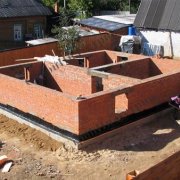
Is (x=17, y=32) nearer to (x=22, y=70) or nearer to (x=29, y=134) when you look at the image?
(x=22, y=70)

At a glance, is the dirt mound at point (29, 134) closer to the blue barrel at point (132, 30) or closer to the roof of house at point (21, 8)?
the blue barrel at point (132, 30)

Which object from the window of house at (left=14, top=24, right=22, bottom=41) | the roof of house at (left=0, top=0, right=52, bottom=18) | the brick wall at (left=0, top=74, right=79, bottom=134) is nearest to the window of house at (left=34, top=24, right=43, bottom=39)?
the roof of house at (left=0, top=0, right=52, bottom=18)

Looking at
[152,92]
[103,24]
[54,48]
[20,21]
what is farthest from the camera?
[20,21]

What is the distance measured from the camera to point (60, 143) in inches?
424

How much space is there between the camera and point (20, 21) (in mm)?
26094

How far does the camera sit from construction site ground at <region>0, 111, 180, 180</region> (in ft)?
30.7

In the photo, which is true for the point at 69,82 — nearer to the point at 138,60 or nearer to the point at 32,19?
the point at 138,60

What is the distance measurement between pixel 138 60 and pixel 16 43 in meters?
12.8

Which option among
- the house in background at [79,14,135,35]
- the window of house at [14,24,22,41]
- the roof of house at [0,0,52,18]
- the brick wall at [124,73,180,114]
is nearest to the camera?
the brick wall at [124,73,180,114]

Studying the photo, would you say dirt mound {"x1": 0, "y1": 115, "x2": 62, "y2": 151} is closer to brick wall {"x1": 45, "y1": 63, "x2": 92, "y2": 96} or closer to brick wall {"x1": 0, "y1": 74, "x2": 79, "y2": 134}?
brick wall {"x1": 0, "y1": 74, "x2": 79, "y2": 134}

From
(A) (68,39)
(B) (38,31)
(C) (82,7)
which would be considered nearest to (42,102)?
(A) (68,39)

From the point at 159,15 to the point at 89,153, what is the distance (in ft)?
42.9

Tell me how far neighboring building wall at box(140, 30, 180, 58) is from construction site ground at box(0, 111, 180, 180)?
30.3ft

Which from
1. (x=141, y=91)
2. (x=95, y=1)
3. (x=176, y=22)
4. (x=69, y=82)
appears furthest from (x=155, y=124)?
(x=95, y=1)
